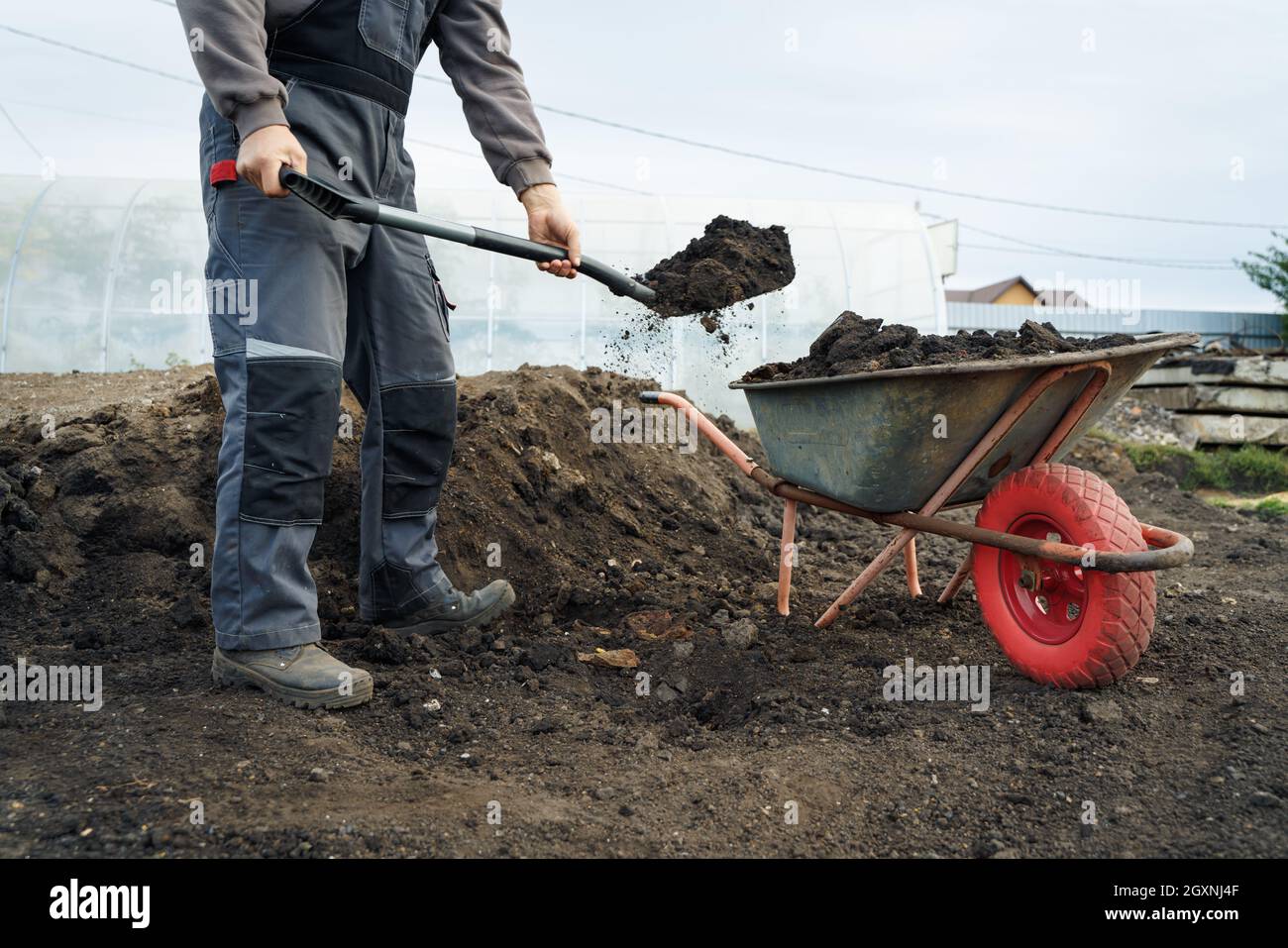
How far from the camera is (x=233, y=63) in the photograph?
2141 millimetres

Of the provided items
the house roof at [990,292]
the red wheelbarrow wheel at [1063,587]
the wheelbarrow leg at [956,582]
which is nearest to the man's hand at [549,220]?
the red wheelbarrow wheel at [1063,587]

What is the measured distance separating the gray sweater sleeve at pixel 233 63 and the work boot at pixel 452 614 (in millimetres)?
1512

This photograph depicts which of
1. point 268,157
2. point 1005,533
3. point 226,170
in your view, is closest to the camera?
point 268,157

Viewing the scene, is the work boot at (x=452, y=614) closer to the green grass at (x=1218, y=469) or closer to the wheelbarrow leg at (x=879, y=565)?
the wheelbarrow leg at (x=879, y=565)

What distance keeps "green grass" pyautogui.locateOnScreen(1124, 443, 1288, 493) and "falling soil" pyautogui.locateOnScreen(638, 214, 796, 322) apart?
22.8 feet

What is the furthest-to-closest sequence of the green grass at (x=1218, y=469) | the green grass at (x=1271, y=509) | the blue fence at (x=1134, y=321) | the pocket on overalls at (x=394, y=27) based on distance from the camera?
the blue fence at (x=1134, y=321), the green grass at (x=1218, y=469), the green grass at (x=1271, y=509), the pocket on overalls at (x=394, y=27)

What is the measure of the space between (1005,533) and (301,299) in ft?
6.38

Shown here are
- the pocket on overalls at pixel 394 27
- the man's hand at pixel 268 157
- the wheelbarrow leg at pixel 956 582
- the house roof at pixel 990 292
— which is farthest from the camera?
the house roof at pixel 990 292

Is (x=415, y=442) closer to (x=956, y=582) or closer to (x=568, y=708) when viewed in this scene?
(x=568, y=708)

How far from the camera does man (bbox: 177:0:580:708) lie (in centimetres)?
220

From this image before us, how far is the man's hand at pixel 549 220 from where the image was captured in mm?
2814

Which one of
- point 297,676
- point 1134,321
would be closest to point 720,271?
point 297,676

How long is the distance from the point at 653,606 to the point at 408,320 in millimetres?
1333

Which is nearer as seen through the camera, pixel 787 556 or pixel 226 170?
pixel 226 170
